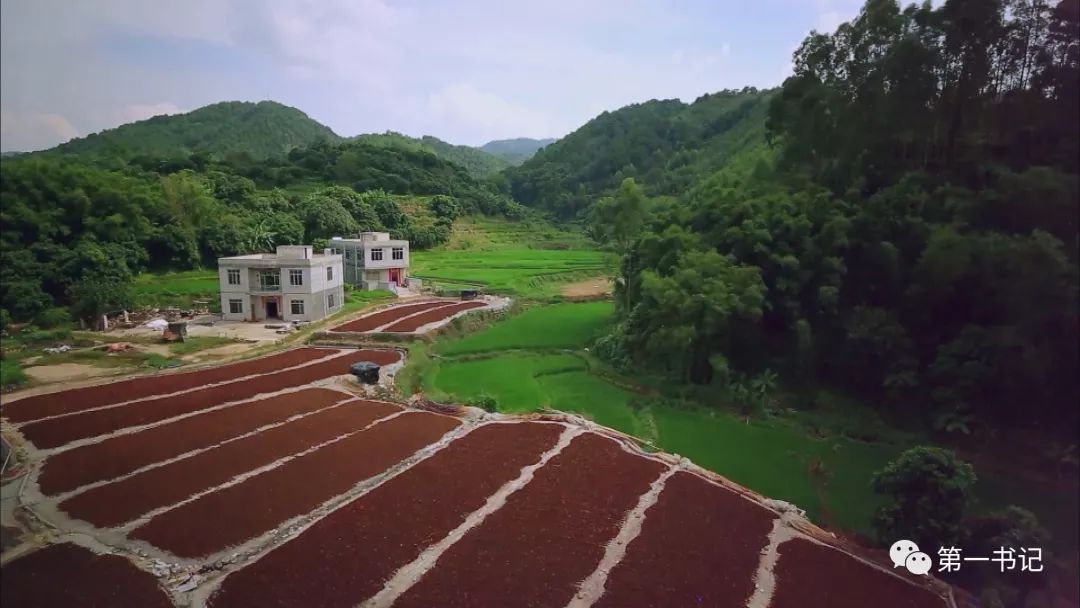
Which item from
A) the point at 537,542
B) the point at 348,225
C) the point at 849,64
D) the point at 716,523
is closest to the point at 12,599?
the point at 537,542

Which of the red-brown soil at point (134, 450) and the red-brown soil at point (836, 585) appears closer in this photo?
the red-brown soil at point (134, 450)

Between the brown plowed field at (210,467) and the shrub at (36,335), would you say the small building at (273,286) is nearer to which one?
the brown plowed field at (210,467)

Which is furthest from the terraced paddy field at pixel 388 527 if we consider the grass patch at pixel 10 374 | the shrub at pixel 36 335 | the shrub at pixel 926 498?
the shrub at pixel 926 498

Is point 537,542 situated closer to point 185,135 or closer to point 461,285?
point 185,135

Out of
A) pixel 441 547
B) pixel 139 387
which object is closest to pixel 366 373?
pixel 139 387

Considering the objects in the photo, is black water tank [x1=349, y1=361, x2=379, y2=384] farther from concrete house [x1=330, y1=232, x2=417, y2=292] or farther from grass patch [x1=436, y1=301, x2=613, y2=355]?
concrete house [x1=330, y1=232, x2=417, y2=292]

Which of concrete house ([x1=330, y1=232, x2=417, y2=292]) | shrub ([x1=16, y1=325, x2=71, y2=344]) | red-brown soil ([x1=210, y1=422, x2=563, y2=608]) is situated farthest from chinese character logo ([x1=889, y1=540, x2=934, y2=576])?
concrete house ([x1=330, y1=232, x2=417, y2=292])
